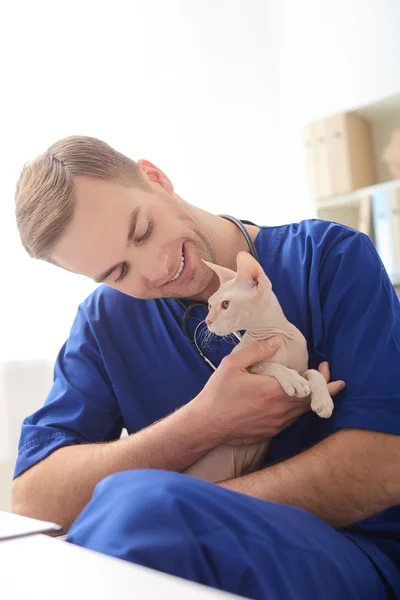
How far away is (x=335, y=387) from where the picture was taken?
38.2 inches

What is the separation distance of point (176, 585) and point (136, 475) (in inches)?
12.3

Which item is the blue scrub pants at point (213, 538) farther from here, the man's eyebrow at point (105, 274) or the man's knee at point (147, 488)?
the man's eyebrow at point (105, 274)

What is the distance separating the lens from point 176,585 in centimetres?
41

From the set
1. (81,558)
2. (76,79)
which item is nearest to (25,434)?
(81,558)

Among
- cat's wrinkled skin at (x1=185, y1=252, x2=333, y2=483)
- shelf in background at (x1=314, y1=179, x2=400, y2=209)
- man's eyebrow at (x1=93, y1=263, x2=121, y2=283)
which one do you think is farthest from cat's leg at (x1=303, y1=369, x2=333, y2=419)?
shelf in background at (x1=314, y1=179, x2=400, y2=209)

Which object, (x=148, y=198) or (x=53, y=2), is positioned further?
(x=53, y=2)

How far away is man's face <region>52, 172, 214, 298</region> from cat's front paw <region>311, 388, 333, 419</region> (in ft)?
1.09

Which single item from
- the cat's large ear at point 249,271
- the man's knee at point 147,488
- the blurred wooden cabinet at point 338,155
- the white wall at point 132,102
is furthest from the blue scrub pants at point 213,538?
the blurred wooden cabinet at point 338,155

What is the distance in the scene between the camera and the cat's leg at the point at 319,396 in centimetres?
94

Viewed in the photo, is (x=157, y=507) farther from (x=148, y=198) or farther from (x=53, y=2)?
(x=53, y=2)

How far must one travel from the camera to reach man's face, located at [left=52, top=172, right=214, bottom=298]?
1.09m

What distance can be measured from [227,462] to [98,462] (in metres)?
0.23

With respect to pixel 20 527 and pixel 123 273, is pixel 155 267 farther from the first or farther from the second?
pixel 20 527

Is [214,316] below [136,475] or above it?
above
